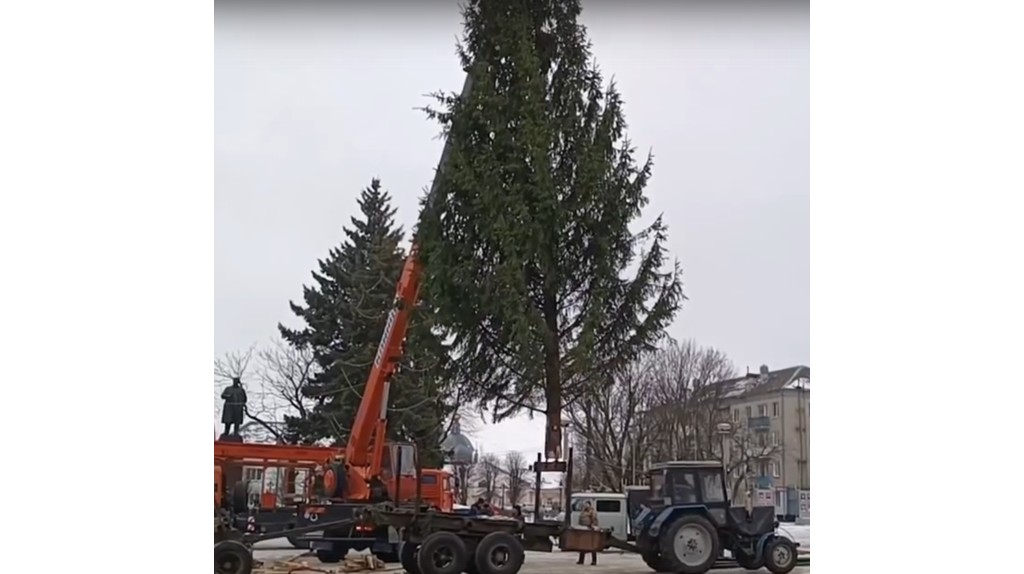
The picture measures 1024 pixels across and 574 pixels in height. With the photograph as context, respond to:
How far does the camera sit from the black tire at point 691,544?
240 inches

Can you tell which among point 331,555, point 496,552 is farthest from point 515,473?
point 331,555

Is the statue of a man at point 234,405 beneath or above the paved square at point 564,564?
above

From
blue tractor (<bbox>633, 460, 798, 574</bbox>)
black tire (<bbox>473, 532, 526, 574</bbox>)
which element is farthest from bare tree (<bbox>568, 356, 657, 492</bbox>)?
black tire (<bbox>473, 532, 526, 574</bbox>)

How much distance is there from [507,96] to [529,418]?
6.13ft

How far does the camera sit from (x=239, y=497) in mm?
5840

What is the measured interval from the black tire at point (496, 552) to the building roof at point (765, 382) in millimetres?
1466

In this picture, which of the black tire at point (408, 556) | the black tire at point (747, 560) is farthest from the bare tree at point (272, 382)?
the black tire at point (747, 560)

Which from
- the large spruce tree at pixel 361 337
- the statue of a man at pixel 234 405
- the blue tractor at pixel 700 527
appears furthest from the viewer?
the blue tractor at pixel 700 527

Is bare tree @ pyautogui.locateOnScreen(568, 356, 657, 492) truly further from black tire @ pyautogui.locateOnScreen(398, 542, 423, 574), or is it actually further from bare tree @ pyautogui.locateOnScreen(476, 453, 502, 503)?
black tire @ pyautogui.locateOnScreen(398, 542, 423, 574)

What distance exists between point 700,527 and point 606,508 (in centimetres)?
59

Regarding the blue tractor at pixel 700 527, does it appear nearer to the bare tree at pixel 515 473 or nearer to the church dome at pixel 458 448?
the bare tree at pixel 515 473

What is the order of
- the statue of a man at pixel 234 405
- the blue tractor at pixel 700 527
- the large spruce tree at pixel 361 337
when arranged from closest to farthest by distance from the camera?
the statue of a man at pixel 234 405, the large spruce tree at pixel 361 337, the blue tractor at pixel 700 527
